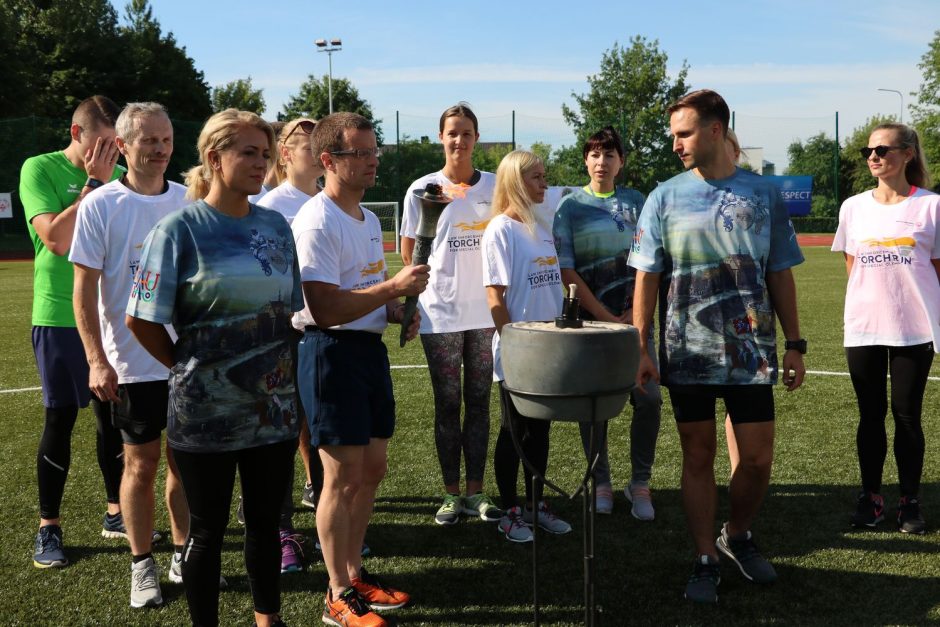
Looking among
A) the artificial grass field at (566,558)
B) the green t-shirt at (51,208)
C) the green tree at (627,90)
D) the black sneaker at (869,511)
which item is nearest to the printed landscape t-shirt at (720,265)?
the artificial grass field at (566,558)

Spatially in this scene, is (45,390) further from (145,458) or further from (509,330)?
(509,330)

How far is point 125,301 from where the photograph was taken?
12.0 ft

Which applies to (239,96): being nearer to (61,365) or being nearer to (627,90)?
(627,90)

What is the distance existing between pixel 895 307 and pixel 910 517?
1073 millimetres

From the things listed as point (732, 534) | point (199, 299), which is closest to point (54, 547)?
point (199, 299)

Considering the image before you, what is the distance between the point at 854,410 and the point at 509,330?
5.25 metres

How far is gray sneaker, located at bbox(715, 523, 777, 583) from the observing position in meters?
3.83

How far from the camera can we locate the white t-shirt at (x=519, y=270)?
4.30 m

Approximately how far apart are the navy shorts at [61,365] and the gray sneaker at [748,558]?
3.19 m

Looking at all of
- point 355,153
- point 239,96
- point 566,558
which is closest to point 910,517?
point 566,558

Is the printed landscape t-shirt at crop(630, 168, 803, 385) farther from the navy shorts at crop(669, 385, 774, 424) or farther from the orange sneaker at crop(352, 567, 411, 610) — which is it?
the orange sneaker at crop(352, 567, 411, 610)

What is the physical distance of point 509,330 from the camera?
2619mm

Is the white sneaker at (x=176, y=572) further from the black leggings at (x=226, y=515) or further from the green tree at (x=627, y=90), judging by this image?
the green tree at (x=627, y=90)

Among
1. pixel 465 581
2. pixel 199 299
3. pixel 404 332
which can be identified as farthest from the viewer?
pixel 465 581
